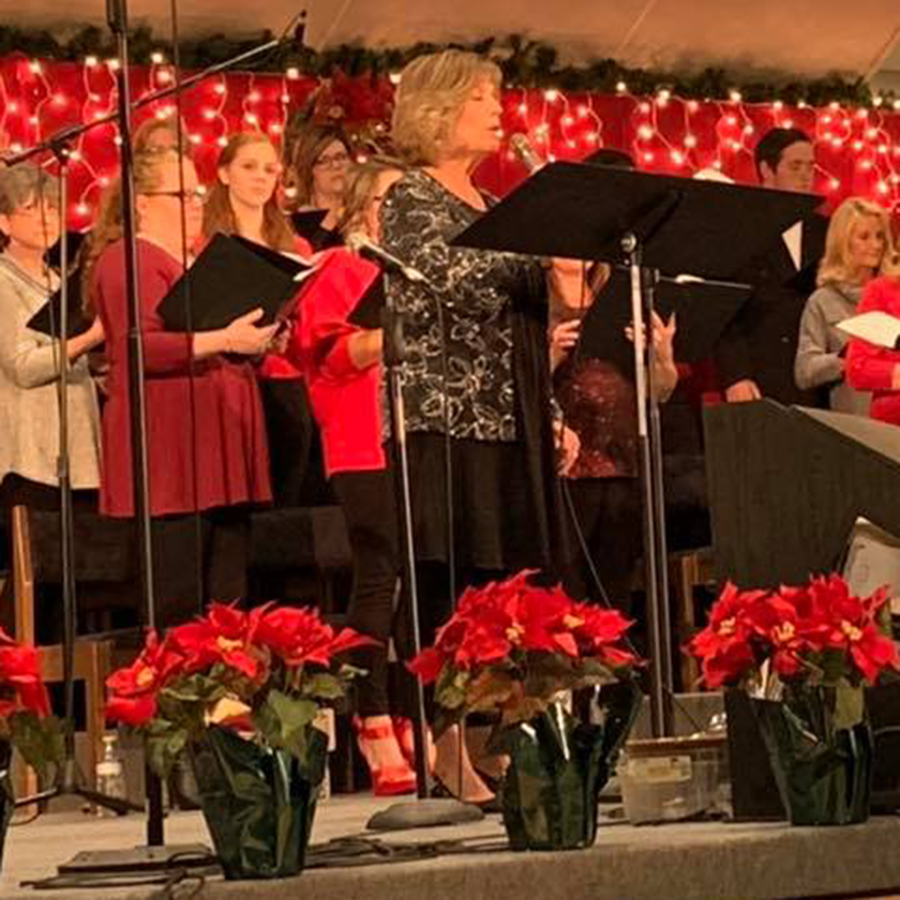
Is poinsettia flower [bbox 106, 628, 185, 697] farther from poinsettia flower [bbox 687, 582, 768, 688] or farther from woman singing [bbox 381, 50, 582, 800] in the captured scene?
woman singing [bbox 381, 50, 582, 800]

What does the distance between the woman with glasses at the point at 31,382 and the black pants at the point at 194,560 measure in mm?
419

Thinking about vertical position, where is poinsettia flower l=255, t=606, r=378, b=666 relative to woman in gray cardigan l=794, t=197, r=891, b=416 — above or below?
below

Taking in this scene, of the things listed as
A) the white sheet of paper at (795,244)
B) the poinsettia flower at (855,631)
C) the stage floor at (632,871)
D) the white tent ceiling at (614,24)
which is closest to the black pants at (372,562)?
the stage floor at (632,871)

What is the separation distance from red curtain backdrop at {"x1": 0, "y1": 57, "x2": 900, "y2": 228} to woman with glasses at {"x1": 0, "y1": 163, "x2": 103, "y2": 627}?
1.41 metres

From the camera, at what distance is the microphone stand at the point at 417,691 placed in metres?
4.00

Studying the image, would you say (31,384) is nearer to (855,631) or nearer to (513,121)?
(855,631)

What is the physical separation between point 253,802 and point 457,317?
167 cm

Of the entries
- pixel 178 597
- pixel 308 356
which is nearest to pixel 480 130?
pixel 308 356

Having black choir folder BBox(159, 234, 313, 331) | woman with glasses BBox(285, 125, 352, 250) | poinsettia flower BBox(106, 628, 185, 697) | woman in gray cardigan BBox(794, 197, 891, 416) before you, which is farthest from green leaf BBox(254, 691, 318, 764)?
woman in gray cardigan BBox(794, 197, 891, 416)

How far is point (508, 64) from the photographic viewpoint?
811 centimetres

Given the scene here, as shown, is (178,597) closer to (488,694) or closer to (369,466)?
(369,466)

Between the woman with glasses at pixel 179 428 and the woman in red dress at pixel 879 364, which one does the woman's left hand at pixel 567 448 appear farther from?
the woman in red dress at pixel 879 364

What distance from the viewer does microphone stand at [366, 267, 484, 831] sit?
4.00 metres

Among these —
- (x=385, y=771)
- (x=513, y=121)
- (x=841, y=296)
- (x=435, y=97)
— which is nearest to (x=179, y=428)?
(x=385, y=771)
